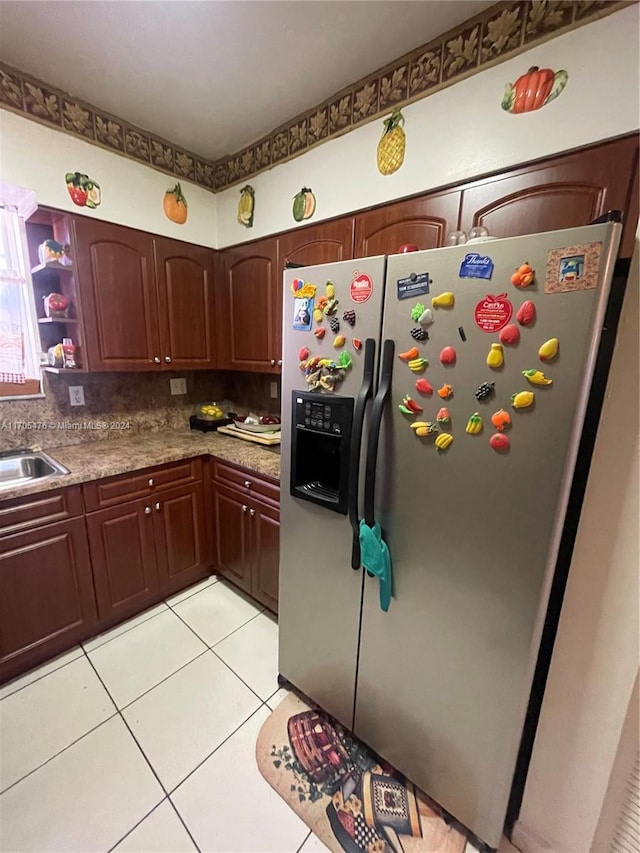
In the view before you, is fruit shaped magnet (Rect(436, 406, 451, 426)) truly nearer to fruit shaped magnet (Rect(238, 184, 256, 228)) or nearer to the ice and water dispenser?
the ice and water dispenser

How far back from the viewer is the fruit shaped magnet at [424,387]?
927mm

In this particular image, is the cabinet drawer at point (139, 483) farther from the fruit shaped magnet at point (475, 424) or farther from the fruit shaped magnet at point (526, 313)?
the fruit shaped magnet at point (526, 313)

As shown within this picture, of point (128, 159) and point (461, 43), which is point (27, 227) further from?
point (461, 43)

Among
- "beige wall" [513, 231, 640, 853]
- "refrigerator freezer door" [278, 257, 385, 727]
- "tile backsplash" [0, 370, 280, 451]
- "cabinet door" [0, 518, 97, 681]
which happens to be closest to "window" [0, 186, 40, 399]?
"tile backsplash" [0, 370, 280, 451]

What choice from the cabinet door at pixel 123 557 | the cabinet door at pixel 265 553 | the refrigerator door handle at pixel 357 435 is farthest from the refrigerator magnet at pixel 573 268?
the cabinet door at pixel 123 557

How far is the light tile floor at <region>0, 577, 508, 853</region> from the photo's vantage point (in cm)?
108

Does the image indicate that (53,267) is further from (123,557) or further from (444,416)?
(444,416)

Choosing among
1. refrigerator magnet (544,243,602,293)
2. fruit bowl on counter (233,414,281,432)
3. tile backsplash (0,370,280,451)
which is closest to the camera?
refrigerator magnet (544,243,602,293)

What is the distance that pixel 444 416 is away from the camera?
2.98 feet

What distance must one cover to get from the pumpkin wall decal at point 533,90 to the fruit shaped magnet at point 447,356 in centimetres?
98

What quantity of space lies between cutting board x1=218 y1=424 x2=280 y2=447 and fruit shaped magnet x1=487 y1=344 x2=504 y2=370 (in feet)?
4.64

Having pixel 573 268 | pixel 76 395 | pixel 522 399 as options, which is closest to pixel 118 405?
pixel 76 395

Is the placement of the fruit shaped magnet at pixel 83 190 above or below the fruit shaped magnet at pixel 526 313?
above

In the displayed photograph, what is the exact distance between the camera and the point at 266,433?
217cm
